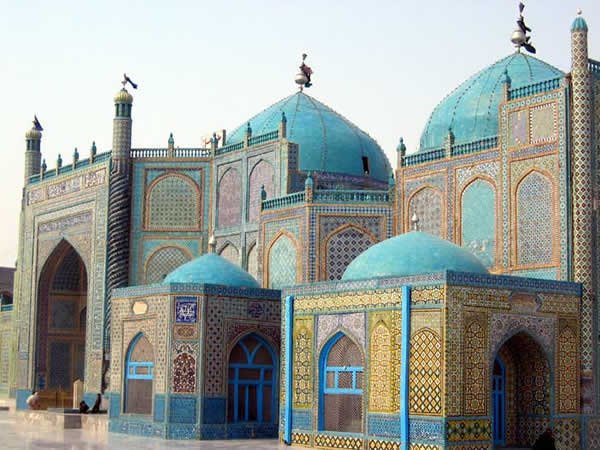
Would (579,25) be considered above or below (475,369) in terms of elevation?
above

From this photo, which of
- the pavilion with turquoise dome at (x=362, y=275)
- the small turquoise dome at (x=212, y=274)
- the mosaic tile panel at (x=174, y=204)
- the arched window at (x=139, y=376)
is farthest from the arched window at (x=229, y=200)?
the arched window at (x=139, y=376)

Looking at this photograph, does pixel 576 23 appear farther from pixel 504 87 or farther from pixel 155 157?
pixel 155 157

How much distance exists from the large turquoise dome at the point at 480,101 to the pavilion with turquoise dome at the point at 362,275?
0.06 metres

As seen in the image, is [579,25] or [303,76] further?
[303,76]

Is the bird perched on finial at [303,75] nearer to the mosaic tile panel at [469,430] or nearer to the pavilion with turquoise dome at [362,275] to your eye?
the pavilion with turquoise dome at [362,275]

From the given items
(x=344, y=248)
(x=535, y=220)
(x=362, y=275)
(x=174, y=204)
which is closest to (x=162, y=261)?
(x=174, y=204)

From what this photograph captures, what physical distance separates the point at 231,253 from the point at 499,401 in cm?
1149

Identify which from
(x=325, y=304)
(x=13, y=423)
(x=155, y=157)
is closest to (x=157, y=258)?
(x=155, y=157)

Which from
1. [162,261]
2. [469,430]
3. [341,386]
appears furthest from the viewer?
[162,261]

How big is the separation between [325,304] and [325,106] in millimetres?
13602

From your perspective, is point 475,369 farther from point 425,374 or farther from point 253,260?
point 253,260

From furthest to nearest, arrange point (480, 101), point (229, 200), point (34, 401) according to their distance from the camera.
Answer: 1. point (34, 401)
2. point (229, 200)
3. point (480, 101)

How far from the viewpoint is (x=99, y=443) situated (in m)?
20.5

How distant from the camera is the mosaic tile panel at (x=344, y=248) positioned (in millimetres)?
25094
